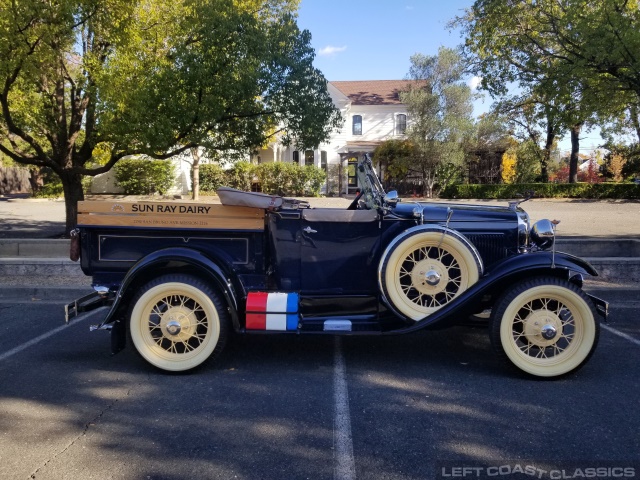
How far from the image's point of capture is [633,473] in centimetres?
Result: 281

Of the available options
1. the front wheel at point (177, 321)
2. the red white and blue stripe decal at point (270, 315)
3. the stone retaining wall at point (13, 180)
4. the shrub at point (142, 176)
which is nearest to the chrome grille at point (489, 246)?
the red white and blue stripe decal at point (270, 315)

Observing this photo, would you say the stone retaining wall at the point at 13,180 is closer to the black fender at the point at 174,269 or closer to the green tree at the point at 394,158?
the green tree at the point at 394,158

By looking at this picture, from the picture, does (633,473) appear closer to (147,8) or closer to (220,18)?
(220,18)

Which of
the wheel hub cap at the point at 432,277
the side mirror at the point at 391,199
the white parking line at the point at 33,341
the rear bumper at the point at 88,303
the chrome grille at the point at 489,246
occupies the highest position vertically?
the side mirror at the point at 391,199

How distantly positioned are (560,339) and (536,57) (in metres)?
7.34

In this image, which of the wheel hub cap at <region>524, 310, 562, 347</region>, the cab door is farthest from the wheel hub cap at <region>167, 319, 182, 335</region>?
the wheel hub cap at <region>524, 310, 562, 347</region>

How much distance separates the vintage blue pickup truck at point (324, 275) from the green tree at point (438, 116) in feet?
84.1

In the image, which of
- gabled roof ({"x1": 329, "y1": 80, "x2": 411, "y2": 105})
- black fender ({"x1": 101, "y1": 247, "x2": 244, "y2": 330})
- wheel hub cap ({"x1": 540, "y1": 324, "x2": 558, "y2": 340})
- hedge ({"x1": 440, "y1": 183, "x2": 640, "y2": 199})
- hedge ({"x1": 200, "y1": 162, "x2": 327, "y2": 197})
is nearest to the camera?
wheel hub cap ({"x1": 540, "y1": 324, "x2": 558, "y2": 340})

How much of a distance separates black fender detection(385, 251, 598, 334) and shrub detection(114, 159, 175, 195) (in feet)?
83.4

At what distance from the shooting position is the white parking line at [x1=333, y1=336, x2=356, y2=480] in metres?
2.88

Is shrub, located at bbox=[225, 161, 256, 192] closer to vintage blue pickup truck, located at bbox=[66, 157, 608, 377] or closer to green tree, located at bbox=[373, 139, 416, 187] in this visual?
green tree, located at bbox=[373, 139, 416, 187]

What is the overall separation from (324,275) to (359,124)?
33.6 m

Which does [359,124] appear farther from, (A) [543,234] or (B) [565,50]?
(A) [543,234]

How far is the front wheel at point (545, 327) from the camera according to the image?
161 inches
